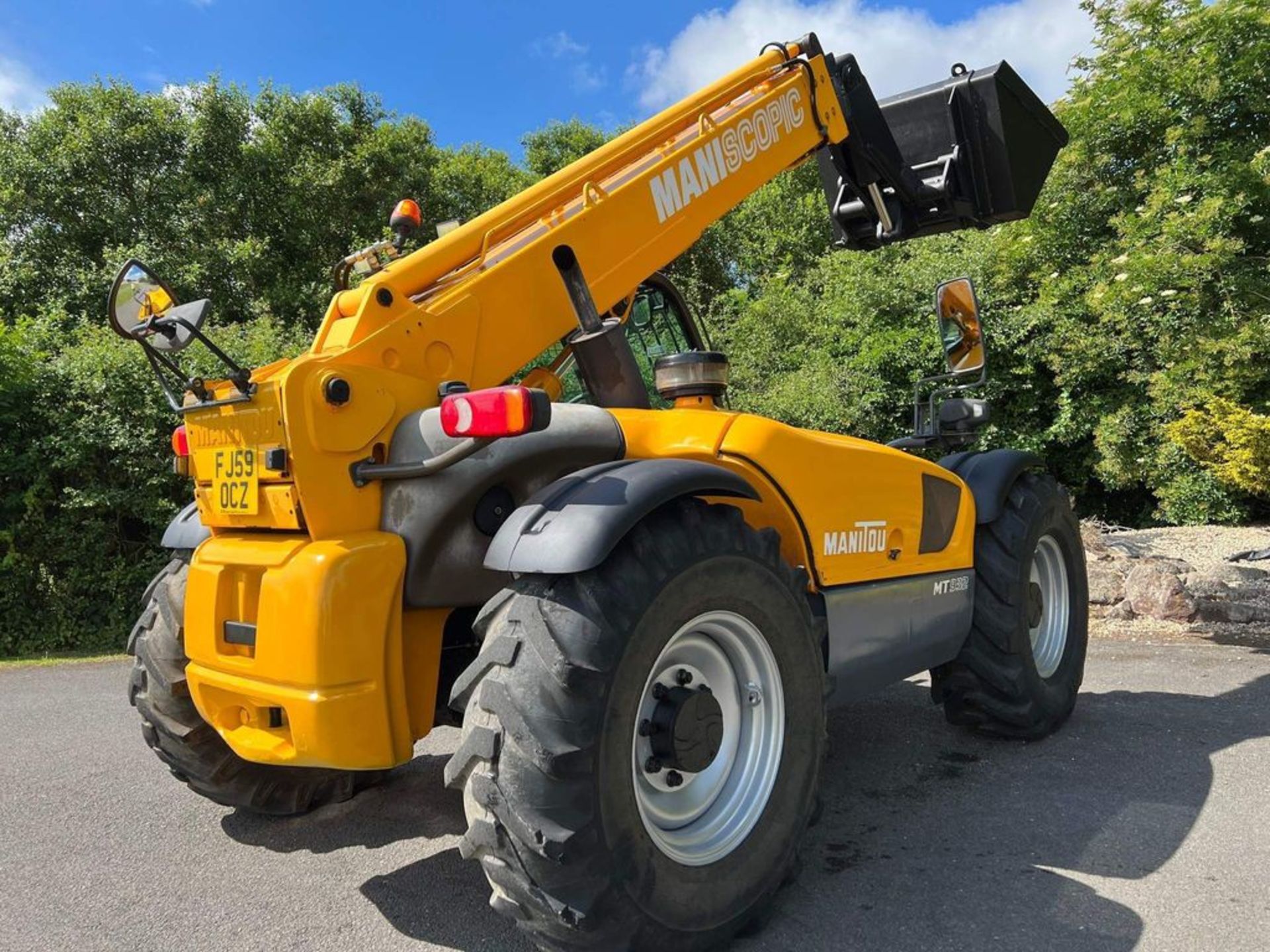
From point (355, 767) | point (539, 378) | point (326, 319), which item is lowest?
point (355, 767)

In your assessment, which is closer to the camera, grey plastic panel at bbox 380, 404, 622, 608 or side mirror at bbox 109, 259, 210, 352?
grey plastic panel at bbox 380, 404, 622, 608

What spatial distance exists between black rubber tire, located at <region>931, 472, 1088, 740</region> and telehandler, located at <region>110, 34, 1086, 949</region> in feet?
0.13

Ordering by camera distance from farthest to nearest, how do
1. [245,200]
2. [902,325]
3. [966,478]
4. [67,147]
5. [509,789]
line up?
[245,200] → [67,147] → [902,325] → [966,478] → [509,789]

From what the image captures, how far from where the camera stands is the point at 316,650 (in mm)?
2291

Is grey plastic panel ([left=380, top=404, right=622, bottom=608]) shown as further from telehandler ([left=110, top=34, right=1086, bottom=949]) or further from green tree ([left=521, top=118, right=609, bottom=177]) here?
green tree ([left=521, top=118, right=609, bottom=177])

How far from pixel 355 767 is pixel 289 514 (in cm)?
72

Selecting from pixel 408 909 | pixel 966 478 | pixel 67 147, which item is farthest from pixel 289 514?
pixel 67 147

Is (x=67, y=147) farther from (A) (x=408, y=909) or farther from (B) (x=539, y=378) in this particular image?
(A) (x=408, y=909)

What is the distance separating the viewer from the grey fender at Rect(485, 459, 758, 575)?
2129mm

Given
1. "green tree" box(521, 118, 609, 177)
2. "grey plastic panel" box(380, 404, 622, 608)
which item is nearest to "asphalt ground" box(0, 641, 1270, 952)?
"grey plastic panel" box(380, 404, 622, 608)

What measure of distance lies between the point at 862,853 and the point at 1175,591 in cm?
534

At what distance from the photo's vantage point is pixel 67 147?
16625 millimetres

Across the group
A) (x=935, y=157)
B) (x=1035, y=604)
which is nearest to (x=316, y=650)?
(x=1035, y=604)

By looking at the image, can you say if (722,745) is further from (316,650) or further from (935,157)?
(935,157)
